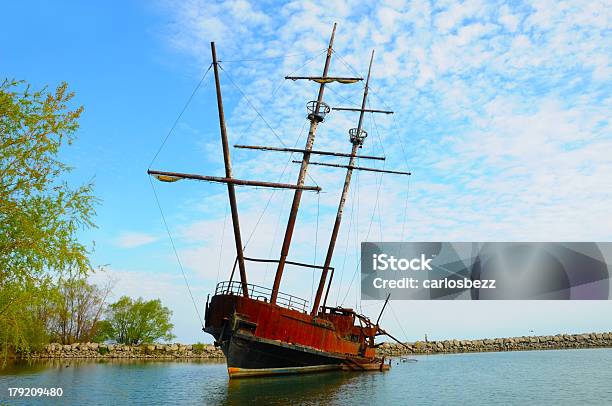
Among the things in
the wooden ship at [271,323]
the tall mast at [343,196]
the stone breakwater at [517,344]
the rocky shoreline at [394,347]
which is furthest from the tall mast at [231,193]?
the stone breakwater at [517,344]

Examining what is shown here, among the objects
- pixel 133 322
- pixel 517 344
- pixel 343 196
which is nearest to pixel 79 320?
pixel 133 322

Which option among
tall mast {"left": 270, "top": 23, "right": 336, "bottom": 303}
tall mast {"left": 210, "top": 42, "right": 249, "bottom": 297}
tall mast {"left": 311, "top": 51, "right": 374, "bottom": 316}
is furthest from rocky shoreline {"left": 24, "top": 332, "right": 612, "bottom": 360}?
tall mast {"left": 210, "top": 42, "right": 249, "bottom": 297}

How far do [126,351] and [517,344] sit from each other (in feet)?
201

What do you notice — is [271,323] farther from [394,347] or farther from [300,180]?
[394,347]

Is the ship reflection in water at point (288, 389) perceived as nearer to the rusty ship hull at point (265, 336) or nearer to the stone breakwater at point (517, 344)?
the rusty ship hull at point (265, 336)

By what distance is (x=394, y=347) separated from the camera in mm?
74312

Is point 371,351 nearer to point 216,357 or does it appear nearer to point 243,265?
point 243,265

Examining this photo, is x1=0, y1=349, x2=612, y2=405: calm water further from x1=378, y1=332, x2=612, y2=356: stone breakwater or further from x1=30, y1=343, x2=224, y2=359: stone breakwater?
x1=378, y1=332, x2=612, y2=356: stone breakwater

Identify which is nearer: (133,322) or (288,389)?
(288,389)

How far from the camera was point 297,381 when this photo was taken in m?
24.4

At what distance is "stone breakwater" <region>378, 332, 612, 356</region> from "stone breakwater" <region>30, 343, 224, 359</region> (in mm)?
32394

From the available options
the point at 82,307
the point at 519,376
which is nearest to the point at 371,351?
the point at 519,376

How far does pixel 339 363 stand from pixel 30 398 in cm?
1757

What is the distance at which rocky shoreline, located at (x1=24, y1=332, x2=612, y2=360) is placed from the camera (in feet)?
151
